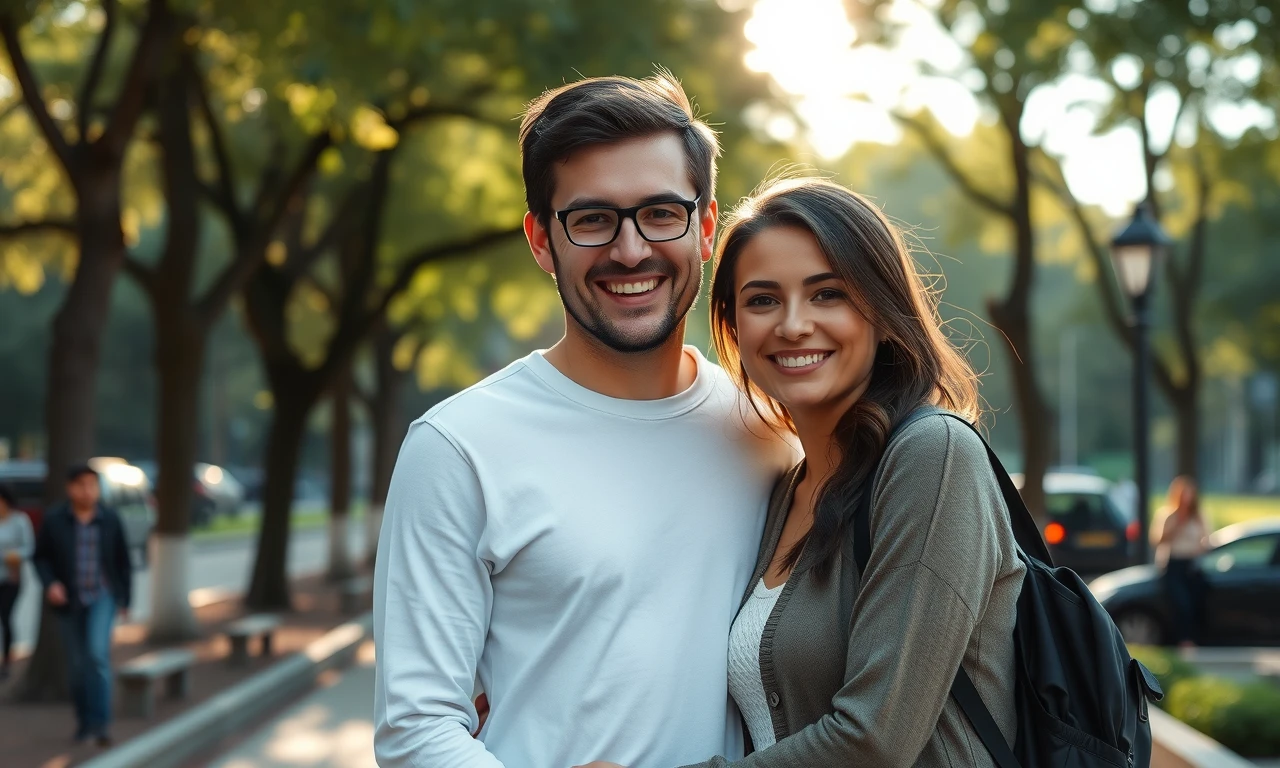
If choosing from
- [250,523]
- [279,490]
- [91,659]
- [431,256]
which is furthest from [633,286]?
[250,523]

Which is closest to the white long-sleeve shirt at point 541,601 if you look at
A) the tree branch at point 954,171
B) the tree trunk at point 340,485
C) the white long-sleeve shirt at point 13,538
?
the white long-sleeve shirt at point 13,538

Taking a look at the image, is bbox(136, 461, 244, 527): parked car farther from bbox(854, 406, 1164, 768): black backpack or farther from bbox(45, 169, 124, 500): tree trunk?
bbox(854, 406, 1164, 768): black backpack

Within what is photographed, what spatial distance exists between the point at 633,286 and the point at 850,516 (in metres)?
0.61

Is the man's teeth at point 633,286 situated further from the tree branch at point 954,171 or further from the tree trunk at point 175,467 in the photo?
the tree branch at point 954,171

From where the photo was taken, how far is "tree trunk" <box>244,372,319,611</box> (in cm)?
1855

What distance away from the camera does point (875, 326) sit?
2.98m

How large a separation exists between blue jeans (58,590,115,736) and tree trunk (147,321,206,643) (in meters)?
4.42

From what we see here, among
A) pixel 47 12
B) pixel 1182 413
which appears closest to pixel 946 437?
pixel 47 12

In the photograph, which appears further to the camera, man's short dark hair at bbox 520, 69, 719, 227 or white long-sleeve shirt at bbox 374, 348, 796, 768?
man's short dark hair at bbox 520, 69, 719, 227

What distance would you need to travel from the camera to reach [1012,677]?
2732 millimetres

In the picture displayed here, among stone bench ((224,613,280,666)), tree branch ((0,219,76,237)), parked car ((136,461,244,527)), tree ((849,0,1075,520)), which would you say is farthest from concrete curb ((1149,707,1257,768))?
parked car ((136,461,244,527))

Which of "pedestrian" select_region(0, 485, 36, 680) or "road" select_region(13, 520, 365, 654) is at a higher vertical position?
"pedestrian" select_region(0, 485, 36, 680)

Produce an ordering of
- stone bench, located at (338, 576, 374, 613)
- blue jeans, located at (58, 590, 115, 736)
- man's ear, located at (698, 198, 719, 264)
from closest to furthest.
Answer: man's ear, located at (698, 198, 719, 264)
blue jeans, located at (58, 590, 115, 736)
stone bench, located at (338, 576, 374, 613)

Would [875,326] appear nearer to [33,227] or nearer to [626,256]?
[626,256]
